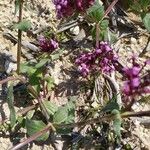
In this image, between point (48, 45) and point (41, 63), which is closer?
point (41, 63)

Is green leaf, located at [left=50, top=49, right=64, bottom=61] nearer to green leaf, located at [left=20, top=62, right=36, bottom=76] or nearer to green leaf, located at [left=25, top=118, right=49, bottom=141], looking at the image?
Result: green leaf, located at [left=20, top=62, right=36, bottom=76]

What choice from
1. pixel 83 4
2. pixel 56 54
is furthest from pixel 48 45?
pixel 83 4

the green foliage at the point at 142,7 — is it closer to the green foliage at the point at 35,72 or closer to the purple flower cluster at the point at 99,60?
the purple flower cluster at the point at 99,60

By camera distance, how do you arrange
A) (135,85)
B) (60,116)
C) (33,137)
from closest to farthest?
(135,85)
(33,137)
(60,116)

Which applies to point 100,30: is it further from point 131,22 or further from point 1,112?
point 1,112

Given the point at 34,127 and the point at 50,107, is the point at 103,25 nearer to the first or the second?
the point at 50,107

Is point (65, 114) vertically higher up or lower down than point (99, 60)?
lower down
